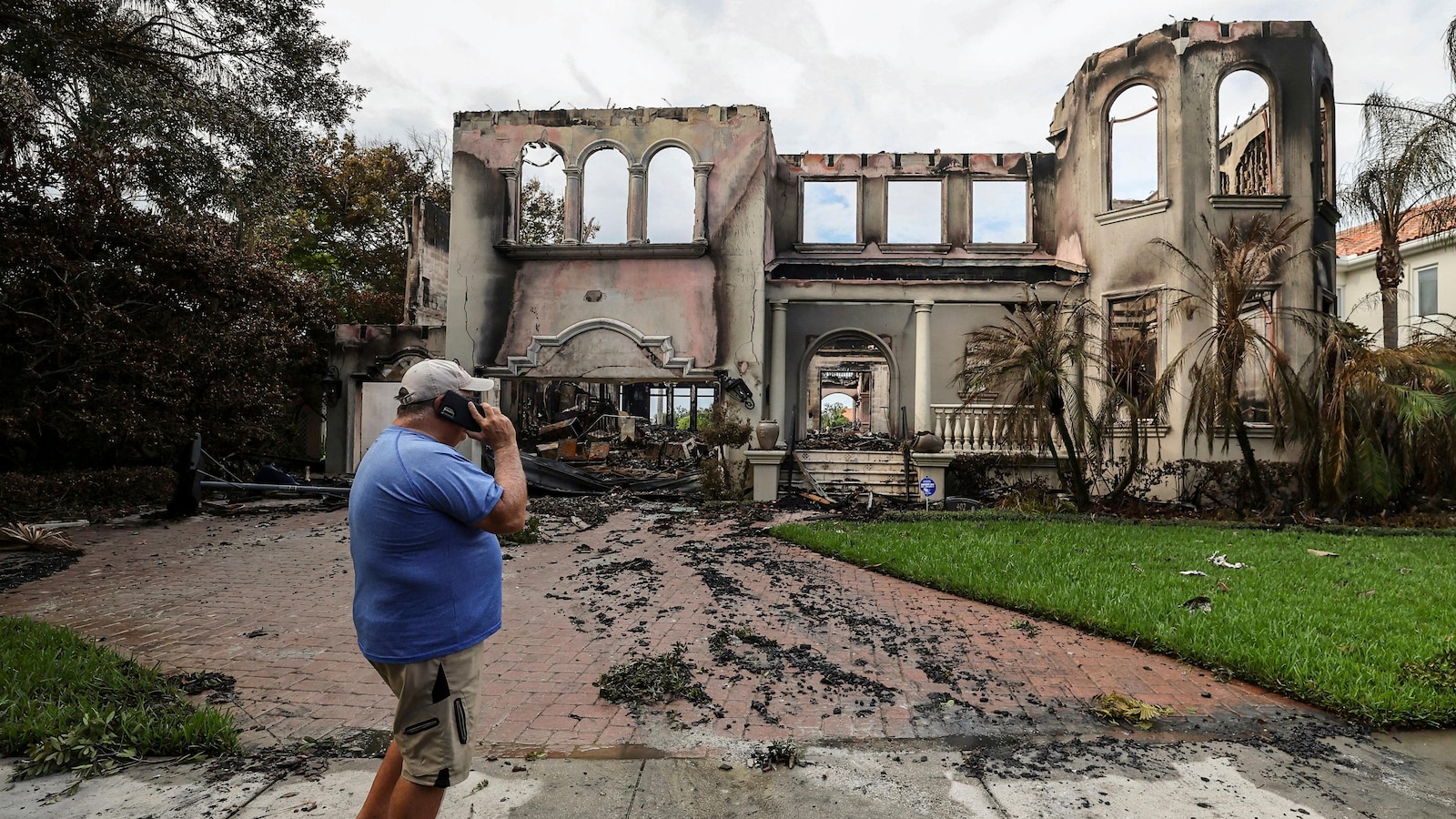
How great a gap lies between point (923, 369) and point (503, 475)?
1199 centimetres

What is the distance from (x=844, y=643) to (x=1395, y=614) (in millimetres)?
3796

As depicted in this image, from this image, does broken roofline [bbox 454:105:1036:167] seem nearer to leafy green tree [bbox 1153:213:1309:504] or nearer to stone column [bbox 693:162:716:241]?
stone column [bbox 693:162:716:241]

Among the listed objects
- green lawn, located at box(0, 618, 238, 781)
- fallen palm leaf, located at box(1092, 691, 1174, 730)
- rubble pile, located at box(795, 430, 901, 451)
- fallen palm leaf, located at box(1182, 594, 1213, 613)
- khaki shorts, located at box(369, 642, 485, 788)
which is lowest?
fallen palm leaf, located at box(1092, 691, 1174, 730)

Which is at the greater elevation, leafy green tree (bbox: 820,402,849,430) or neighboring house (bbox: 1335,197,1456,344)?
neighboring house (bbox: 1335,197,1456,344)

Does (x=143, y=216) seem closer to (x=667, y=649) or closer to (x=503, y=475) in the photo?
(x=667, y=649)

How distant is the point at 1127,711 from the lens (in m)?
3.40

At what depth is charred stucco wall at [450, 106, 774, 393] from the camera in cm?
1395

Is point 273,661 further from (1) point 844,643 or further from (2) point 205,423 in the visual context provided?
(2) point 205,423

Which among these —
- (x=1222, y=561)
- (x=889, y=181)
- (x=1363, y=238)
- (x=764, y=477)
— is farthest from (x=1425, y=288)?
(x=764, y=477)

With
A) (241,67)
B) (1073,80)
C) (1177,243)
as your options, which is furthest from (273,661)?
(1073,80)

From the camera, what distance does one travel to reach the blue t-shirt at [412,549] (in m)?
2.03

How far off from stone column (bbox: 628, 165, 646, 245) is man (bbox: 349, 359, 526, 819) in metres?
12.7

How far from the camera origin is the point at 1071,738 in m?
3.18

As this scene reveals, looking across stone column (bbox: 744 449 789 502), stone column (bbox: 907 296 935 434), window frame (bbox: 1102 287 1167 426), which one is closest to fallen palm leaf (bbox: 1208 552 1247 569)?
window frame (bbox: 1102 287 1167 426)
